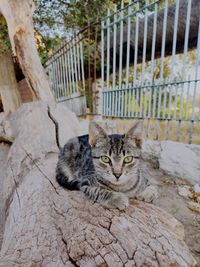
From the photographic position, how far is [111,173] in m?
1.34

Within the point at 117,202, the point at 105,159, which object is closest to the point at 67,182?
the point at 105,159

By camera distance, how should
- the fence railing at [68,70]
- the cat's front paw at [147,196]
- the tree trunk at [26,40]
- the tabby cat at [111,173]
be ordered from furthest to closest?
the fence railing at [68,70] → the tree trunk at [26,40] → the cat's front paw at [147,196] → the tabby cat at [111,173]

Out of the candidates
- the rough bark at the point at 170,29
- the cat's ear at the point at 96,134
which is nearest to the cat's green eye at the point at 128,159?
the cat's ear at the point at 96,134

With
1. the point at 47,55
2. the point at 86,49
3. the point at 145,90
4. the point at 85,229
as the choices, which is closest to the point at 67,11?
the point at 47,55

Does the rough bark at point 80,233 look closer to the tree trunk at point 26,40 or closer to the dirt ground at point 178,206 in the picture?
the dirt ground at point 178,206

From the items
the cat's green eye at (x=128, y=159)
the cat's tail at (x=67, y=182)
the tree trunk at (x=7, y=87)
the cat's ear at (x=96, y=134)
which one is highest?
the tree trunk at (x=7, y=87)

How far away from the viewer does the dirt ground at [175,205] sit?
5.81 feet

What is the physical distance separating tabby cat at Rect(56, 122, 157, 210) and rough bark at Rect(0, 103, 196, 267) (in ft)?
0.22

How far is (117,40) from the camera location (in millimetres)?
3643

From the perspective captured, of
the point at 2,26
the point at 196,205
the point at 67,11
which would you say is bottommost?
the point at 196,205

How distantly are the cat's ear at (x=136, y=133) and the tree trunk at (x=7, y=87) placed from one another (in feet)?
9.74

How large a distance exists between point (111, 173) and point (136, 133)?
37cm

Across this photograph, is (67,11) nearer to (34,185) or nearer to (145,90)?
(145,90)

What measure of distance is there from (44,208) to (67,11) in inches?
234
